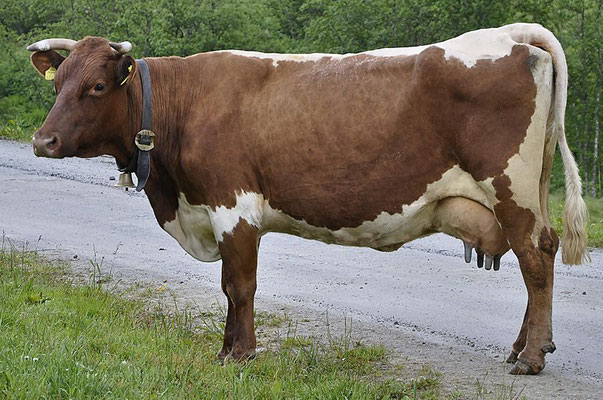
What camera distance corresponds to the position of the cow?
567 centimetres

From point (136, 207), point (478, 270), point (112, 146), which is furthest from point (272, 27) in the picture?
point (112, 146)

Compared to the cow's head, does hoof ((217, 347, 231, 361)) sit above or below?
below

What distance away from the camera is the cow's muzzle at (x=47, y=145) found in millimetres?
5793

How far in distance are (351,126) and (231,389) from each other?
6.12 ft

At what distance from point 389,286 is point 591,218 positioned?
4959 mm

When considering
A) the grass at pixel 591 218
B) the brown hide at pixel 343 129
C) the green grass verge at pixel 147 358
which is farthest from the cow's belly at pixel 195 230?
the grass at pixel 591 218

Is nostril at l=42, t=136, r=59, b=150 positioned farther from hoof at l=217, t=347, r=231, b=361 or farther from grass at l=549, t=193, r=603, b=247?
grass at l=549, t=193, r=603, b=247

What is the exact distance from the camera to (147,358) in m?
5.29

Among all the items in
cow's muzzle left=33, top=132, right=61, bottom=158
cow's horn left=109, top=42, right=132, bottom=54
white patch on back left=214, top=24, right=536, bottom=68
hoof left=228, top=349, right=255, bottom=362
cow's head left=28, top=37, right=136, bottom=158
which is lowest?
hoof left=228, top=349, right=255, bottom=362

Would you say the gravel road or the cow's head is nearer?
the cow's head

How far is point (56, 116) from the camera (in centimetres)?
589

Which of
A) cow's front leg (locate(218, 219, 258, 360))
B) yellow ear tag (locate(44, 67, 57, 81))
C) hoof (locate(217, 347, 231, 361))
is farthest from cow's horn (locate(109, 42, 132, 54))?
hoof (locate(217, 347, 231, 361))

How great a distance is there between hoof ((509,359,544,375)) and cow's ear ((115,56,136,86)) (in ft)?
9.81

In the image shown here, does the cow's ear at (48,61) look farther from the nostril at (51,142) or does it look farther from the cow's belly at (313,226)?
the cow's belly at (313,226)
